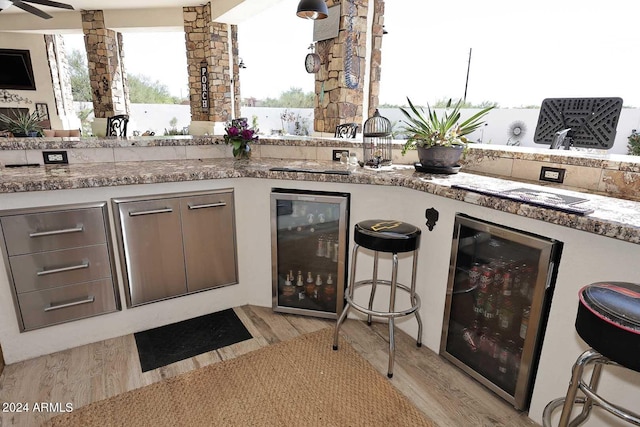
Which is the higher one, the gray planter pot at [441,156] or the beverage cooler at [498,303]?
the gray planter pot at [441,156]

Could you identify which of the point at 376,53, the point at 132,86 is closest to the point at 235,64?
the point at 376,53

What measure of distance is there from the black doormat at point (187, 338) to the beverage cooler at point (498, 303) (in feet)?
3.90

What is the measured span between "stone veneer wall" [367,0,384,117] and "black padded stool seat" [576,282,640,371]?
5.01 m

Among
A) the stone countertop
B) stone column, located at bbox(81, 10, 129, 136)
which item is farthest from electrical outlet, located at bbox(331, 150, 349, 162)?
stone column, located at bbox(81, 10, 129, 136)

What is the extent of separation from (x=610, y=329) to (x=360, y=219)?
1341mm

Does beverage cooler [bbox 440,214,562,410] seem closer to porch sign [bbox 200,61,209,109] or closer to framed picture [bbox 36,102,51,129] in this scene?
porch sign [bbox 200,61,209,109]

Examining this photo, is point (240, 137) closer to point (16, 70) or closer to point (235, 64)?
point (235, 64)

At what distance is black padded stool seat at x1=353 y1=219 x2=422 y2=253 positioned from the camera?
5.06ft

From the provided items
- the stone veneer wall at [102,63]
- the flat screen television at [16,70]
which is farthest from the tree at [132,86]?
the stone veneer wall at [102,63]

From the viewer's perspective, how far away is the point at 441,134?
1.92 meters

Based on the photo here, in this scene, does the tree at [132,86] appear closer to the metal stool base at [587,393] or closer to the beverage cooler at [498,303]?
the beverage cooler at [498,303]

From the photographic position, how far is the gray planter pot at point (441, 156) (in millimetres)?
1893

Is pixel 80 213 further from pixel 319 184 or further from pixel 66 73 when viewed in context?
pixel 66 73

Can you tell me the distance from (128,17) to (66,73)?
3526mm
